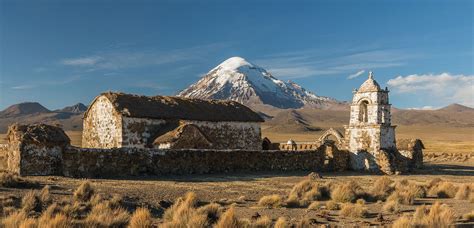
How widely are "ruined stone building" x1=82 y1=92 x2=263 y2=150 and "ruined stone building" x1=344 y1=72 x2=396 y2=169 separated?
24.3ft

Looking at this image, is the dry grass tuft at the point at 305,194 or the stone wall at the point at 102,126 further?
the stone wall at the point at 102,126

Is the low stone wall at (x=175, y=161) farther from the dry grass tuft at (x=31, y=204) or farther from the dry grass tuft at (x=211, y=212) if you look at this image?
the dry grass tuft at (x=211, y=212)

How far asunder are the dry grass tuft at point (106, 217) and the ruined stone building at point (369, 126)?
19.5 m

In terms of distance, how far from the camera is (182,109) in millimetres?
30984

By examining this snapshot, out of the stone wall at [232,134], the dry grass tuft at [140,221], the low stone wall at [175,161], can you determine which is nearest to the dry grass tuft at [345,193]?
the dry grass tuft at [140,221]

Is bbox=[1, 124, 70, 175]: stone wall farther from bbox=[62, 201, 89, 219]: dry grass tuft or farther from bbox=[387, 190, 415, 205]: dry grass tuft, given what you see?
bbox=[387, 190, 415, 205]: dry grass tuft

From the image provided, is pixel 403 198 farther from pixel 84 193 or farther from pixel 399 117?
pixel 399 117

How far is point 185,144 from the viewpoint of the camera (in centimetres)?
2647

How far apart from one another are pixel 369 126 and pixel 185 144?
10014 mm

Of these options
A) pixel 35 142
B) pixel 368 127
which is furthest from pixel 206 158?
pixel 368 127

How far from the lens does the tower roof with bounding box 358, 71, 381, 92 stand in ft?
93.4

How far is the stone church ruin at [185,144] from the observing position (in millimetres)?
18953

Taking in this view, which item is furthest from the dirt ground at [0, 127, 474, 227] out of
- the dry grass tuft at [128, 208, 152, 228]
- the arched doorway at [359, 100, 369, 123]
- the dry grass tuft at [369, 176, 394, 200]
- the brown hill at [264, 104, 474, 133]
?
the brown hill at [264, 104, 474, 133]

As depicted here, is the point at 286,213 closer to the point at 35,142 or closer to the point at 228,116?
the point at 35,142
